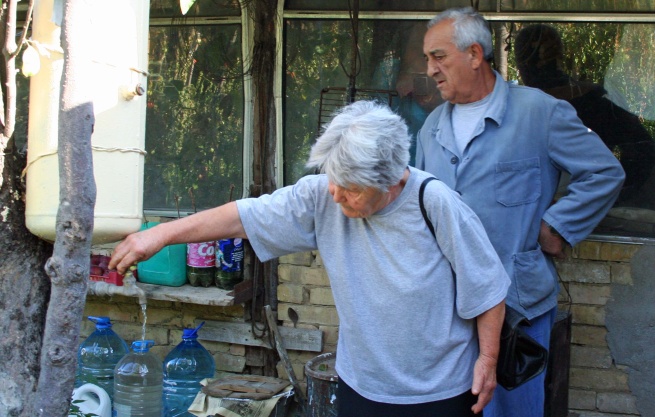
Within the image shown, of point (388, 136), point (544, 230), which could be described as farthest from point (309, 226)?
point (544, 230)

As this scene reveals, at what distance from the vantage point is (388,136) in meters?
→ 2.35

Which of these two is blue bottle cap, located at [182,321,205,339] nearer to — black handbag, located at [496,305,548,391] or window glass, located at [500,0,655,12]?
black handbag, located at [496,305,548,391]

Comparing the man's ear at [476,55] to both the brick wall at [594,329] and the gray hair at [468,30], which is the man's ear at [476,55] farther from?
the brick wall at [594,329]

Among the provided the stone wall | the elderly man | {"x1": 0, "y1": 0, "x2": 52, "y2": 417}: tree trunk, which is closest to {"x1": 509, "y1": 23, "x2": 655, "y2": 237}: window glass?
the elderly man

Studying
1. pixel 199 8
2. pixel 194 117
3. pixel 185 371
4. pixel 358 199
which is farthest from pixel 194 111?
pixel 358 199

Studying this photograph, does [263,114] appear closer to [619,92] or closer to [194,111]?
[194,111]

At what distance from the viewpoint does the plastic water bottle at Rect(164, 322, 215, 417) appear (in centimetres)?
477

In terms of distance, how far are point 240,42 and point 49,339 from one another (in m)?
3.00

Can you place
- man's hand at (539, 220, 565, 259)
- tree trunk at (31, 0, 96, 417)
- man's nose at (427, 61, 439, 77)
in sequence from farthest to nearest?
man's nose at (427, 61, 439, 77), man's hand at (539, 220, 565, 259), tree trunk at (31, 0, 96, 417)

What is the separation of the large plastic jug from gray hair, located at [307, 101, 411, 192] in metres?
2.48

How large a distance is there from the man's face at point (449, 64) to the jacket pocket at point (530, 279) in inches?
27.1

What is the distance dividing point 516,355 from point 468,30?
54.1 inches

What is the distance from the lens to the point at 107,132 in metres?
2.51

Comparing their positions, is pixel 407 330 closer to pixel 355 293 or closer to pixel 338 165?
pixel 355 293
